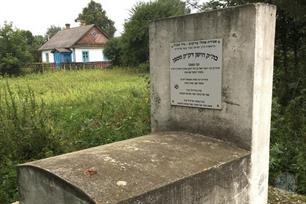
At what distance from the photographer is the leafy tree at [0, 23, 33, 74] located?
21328 millimetres

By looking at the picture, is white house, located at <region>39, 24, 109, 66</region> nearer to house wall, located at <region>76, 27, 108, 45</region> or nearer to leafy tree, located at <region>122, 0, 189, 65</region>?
house wall, located at <region>76, 27, 108, 45</region>

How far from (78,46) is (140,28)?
16.8m

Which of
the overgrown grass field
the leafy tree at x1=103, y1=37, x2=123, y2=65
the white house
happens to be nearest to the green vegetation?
the overgrown grass field

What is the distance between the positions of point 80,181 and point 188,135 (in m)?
1.27

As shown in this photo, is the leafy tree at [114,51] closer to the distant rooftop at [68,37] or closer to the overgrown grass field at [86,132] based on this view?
the distant rooftop at [68,37]

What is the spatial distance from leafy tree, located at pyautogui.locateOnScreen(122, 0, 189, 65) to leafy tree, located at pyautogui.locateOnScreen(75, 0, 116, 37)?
1476 inches

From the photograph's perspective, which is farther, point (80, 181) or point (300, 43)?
point (300, 43)

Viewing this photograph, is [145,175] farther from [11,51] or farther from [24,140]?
[11,51]

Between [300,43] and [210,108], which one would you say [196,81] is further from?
[300,43]

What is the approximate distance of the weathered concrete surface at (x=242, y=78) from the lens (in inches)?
102

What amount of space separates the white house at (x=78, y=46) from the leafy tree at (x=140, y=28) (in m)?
13.6

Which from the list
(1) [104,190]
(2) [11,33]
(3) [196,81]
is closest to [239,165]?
(3) [196,81]

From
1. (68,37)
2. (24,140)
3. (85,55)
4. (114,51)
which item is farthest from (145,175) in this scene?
(68,37)

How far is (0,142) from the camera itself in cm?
448
